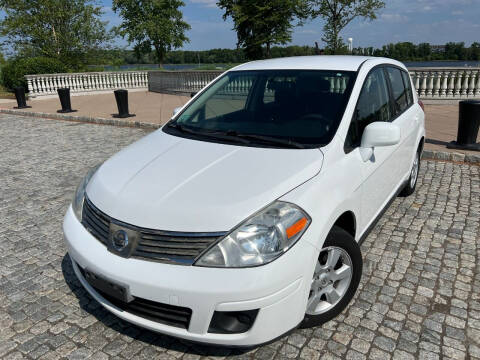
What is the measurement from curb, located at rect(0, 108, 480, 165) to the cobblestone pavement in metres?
1.38

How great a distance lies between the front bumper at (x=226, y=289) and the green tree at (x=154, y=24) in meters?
40.3

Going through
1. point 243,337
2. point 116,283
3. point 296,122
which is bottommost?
point 243,337

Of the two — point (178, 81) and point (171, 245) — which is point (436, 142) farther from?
point (178, 81)

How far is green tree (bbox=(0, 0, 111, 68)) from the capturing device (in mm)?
24891

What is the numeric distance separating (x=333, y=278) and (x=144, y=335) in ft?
4.43

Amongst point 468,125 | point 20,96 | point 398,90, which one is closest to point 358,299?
point 398,90

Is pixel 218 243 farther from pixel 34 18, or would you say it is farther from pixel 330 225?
pixel 34 18

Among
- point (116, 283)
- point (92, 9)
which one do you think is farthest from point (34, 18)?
point (116, 283)

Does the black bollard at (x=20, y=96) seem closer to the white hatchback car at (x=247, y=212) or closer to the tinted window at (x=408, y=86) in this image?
the white hatchback car at (x=247, y=212)

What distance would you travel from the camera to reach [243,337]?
2.05 metres

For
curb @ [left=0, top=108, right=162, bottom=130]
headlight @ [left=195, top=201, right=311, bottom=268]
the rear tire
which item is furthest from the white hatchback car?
curb @ [left=0, top=108, right=162, bottom=130]

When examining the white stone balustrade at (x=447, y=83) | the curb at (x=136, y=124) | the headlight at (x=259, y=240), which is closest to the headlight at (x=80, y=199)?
Answer: the headlight at (x=259, y=240)

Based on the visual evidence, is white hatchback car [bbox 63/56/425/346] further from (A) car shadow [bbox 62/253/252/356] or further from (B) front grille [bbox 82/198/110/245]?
(A) car shadow [bbox 62/253/252/356]

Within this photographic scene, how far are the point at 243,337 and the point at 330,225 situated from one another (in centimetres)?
82
